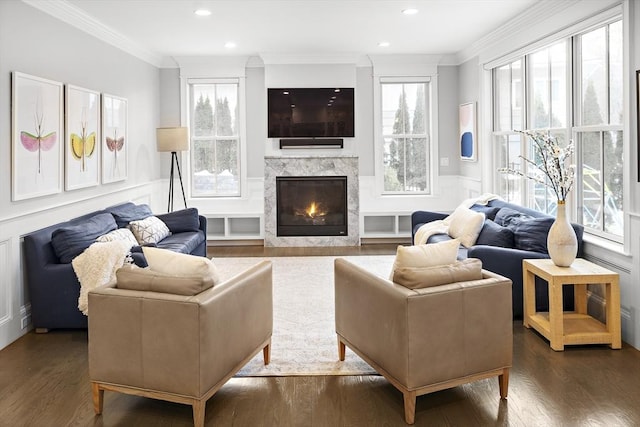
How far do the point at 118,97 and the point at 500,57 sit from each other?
4258 millimetres

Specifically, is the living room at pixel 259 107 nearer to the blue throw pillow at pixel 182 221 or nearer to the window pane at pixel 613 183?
the window pane at pixel 613 183

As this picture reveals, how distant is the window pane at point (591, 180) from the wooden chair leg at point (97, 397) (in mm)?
3755

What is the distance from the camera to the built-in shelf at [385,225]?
26.1 feet

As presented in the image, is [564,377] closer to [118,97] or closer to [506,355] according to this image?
[506,355]

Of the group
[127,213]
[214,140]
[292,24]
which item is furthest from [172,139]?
[292,24]

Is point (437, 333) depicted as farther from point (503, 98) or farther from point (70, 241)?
point (503, 98)

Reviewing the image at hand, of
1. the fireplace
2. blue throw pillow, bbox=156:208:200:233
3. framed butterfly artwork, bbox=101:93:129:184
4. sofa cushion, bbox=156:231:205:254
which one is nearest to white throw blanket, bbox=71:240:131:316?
sofa cushion, bbox=156:231:205:254

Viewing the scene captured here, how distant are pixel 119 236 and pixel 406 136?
15.0 ft

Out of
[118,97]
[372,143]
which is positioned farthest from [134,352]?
[372,143]

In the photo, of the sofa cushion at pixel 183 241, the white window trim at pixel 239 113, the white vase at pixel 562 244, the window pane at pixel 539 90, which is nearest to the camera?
the white vase at pixel 562 244

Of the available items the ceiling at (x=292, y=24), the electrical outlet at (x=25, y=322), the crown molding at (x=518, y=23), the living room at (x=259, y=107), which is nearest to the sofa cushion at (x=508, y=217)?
the living room at (x=259, y=107)

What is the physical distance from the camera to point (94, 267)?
13.3 ft

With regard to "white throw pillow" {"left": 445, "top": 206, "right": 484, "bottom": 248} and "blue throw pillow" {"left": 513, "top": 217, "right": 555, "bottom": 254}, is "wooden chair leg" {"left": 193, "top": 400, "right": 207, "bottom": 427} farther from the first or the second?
"white throw pillow" {"left": 445, "top": 206, "right": 484, "bottom": 248}

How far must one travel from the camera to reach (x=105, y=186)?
5875mm
